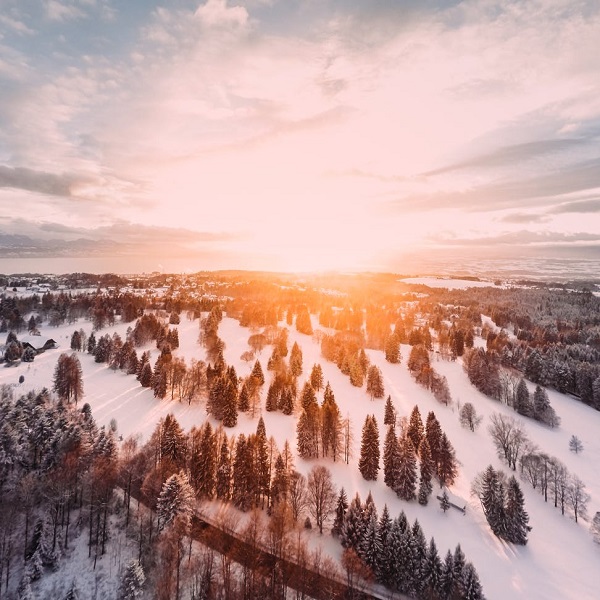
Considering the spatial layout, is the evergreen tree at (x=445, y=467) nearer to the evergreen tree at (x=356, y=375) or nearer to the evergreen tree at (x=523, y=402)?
the evergreen tree at (x=356, y=375)

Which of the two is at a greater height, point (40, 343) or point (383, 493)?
point (40, 343)

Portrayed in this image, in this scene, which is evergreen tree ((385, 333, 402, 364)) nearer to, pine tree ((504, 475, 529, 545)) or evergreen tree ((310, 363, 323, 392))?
evergreen tree ((310, 363, 323, 392))

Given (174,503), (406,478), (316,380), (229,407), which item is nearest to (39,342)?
(229,407)

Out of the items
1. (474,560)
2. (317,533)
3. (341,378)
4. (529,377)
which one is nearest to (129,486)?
(317,533)

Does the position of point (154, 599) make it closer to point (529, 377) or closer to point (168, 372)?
point (168, 372)

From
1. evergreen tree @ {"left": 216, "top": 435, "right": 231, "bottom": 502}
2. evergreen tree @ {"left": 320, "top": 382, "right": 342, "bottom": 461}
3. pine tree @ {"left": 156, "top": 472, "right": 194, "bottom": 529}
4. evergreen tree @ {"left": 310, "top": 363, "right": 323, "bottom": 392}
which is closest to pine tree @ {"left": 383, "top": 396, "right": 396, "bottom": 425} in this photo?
evergreen tree @ {"left": 320, "top": 382, "right": 342, "bottom": 461}

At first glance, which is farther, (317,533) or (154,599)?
(317,533)

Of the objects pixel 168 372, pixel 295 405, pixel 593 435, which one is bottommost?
pixel 593 435
